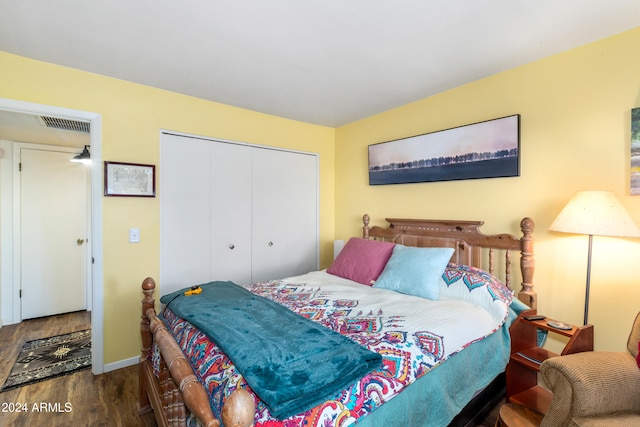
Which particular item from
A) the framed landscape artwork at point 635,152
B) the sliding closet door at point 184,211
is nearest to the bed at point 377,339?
the framed landscape artwork at point 635,152

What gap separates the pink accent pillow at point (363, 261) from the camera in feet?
8.16

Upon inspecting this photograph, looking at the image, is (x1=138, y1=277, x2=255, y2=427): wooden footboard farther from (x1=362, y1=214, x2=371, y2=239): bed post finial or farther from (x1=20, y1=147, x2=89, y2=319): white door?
(x1=20, y1=147, x2=89, y2=319): white door

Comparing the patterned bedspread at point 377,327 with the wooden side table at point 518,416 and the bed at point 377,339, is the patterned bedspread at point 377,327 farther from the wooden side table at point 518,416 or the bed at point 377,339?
the wooden side table at point 518,416

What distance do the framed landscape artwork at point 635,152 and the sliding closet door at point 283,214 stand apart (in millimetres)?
2762

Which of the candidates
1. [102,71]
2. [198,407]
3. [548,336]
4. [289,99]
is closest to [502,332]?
[548,336]

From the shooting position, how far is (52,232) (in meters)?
3.71

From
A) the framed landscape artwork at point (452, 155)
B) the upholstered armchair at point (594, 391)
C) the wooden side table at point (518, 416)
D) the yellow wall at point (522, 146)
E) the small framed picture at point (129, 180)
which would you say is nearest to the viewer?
the upholstered armchair at point (594, 391)

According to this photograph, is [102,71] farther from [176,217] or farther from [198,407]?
[198,407]

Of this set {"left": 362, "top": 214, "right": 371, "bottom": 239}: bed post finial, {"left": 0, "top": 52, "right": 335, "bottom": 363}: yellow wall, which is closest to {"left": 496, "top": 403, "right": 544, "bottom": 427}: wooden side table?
{"left": 362, "top": 214, "right": 371, "bottom": 239}: bed post finial

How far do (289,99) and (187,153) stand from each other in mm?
1102

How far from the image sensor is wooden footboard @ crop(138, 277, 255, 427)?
79cm

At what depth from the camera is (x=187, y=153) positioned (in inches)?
110

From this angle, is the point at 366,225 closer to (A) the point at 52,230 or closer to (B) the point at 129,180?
(B) the point at 129,180

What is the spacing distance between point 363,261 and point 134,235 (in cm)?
199
